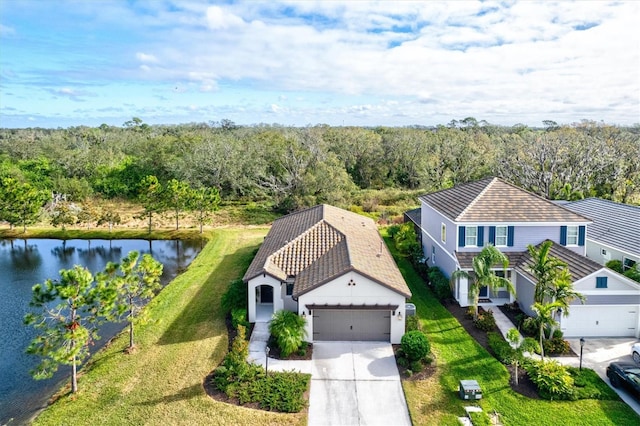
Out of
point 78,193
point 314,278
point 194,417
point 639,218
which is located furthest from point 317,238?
point 78,193

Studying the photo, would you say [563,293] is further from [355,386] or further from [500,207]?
[355,386]

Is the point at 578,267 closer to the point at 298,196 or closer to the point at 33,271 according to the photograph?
the point at 298,196

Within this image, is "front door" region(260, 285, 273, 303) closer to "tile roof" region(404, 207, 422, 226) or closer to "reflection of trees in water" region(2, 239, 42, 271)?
"tile roof" region(404, 207, 422, 226)

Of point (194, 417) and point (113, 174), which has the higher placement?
point (113, 174)

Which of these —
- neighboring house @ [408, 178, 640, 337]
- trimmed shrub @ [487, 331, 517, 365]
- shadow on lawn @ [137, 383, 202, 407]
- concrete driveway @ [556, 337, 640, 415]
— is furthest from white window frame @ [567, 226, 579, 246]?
shadow on lawn @ [137, 383, 202, 407]

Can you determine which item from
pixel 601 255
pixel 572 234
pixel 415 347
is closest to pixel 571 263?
pixel 572 234
